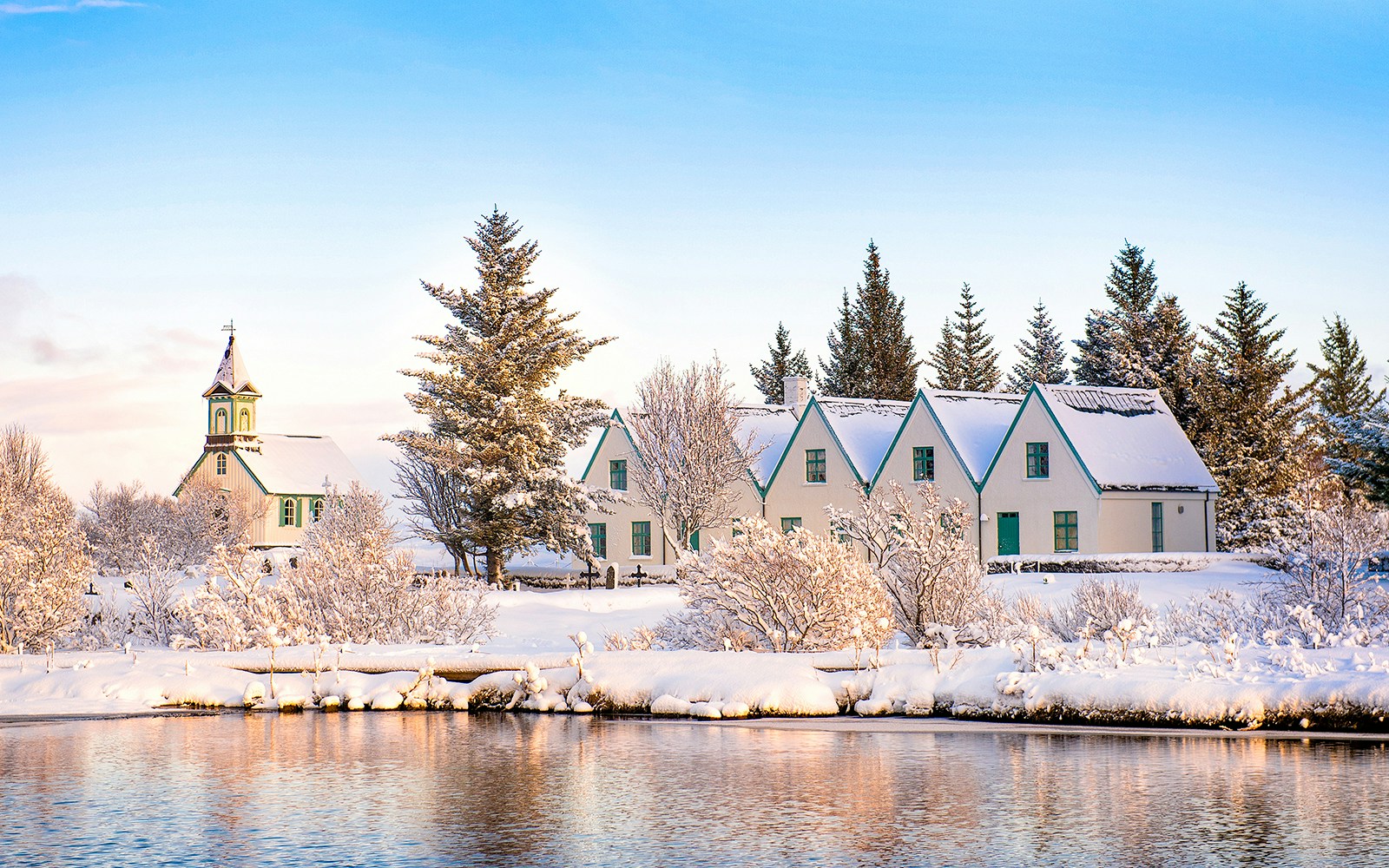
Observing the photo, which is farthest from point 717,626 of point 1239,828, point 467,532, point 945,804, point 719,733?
point 467,532

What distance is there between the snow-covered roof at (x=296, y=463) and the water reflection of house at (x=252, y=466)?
46 millimetres

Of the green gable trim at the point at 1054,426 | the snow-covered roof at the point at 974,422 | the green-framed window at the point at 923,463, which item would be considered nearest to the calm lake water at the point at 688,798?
the green gable trim at the point at 1054,426

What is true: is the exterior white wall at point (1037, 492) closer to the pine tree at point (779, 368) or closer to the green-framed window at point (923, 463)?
the green-framed window at point (923, 463)

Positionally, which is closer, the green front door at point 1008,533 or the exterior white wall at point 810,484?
the green front door at point 1008,533

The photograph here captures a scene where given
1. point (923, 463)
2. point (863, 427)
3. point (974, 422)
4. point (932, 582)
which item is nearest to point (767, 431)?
point (863, 427)

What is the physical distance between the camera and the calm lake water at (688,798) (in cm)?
960

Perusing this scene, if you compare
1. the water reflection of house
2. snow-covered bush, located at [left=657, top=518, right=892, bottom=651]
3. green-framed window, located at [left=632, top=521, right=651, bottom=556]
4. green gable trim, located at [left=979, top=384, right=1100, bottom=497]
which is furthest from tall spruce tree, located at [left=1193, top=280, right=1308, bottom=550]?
the water reflection of house

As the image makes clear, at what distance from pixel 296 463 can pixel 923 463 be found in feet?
143

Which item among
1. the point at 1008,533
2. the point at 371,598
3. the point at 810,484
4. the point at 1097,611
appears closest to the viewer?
the point at 1097,611

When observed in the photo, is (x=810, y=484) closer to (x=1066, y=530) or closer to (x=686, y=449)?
(x=686, y=449)

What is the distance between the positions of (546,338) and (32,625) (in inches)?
932

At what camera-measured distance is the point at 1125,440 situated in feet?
141

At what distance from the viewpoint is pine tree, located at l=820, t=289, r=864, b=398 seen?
6965 centimetres

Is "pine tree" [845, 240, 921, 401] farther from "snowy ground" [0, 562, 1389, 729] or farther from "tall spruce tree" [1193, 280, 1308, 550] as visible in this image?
"snowy ground" [0, 562, 1389, 729]
